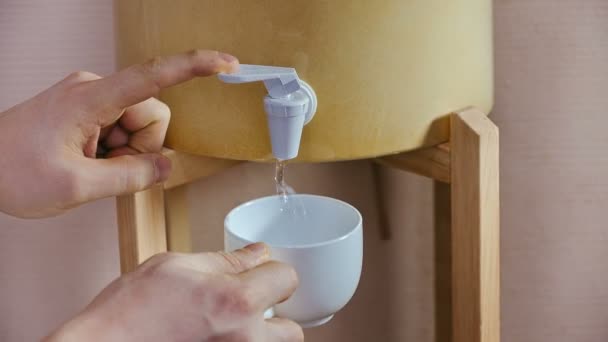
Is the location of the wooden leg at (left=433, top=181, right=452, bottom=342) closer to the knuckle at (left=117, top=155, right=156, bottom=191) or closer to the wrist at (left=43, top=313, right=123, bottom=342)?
the knuckle at (left=117, top=155, right=156, bottom=191)

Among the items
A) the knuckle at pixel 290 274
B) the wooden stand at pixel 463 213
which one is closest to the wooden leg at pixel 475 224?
the wooden stand at pixel 463 213

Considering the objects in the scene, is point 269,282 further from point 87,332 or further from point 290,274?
point 87,332

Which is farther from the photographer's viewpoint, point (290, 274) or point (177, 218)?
point (177, 218)

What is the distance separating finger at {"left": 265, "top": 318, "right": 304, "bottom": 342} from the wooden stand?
233mm

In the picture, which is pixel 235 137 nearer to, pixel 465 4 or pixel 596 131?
pixel 465 4

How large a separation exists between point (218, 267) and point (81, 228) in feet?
1.64

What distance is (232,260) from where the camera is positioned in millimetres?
554

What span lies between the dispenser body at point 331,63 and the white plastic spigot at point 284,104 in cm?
2

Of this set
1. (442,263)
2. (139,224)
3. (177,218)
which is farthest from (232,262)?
(442,263)

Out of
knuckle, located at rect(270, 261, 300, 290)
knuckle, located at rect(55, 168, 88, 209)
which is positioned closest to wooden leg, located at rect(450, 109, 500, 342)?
knuckle, located at rect(270, 261, 300, 290)

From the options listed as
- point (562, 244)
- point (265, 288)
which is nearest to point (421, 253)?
point (562, 244)

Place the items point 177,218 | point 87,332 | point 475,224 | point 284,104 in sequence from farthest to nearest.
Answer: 1. point 177,218
2. point 475,224
3. point 284,104
4. point 87,332

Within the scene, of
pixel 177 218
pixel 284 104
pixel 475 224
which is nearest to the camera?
pixel 284 104

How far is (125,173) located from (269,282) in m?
0.18
